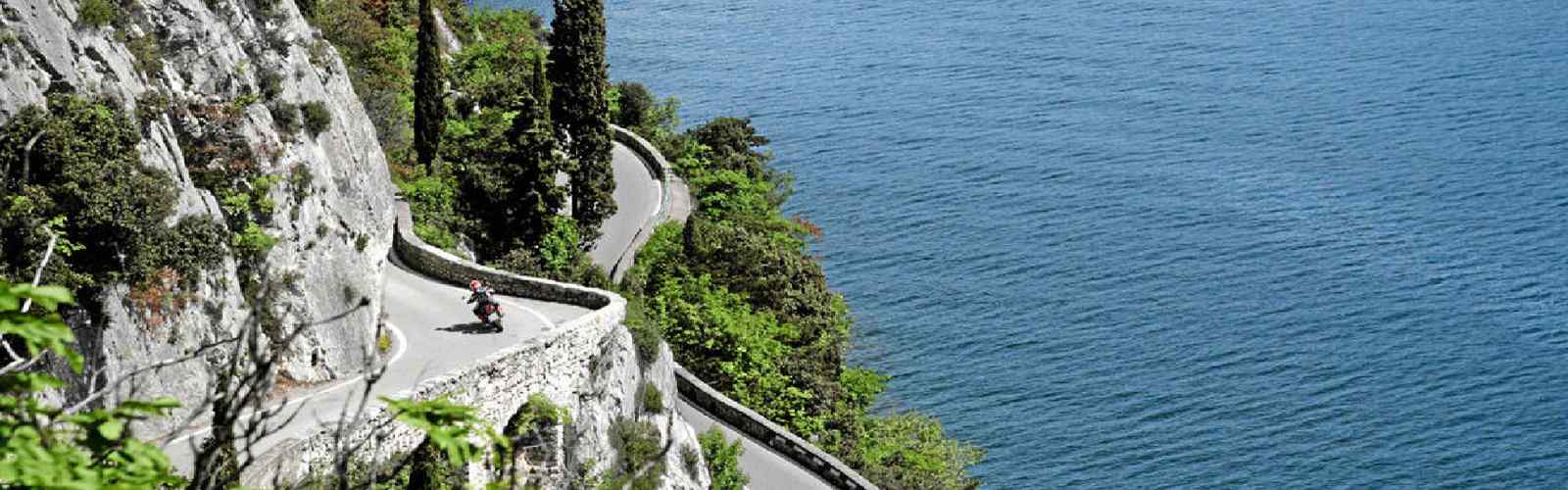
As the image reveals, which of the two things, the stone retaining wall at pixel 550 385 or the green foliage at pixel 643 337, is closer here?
the stone retaining wall at pixel 550 385

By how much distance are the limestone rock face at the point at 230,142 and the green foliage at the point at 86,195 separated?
49 cm

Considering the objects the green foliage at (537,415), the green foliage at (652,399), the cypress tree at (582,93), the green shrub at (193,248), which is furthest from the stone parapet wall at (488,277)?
the cypress tree at (582,93)

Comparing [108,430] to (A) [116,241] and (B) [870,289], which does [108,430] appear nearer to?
(A) [116,241]

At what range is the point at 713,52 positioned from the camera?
116812 millimetres

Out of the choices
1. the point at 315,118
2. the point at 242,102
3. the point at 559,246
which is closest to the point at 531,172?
the point at 559,246

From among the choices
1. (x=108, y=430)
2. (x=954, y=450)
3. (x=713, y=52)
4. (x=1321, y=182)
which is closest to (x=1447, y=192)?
Result: (x=1321, y=182)

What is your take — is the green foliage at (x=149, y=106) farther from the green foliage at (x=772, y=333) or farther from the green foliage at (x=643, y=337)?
the green foliage at (x=772, y=333)

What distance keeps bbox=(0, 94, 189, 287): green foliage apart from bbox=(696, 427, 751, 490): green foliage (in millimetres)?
18947

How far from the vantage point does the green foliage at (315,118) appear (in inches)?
1639

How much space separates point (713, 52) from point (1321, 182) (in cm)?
4227

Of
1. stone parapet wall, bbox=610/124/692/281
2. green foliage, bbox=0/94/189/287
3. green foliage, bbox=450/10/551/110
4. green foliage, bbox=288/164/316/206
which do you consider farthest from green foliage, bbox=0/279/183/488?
stone parapet wall, bbox=610/124/692/281

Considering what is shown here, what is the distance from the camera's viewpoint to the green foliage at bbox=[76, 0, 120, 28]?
34594 millimetres

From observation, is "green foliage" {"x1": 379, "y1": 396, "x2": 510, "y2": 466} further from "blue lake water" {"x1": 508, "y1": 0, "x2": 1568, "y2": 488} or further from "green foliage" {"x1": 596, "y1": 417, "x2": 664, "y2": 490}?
"blue lake water" {"x1": 508, "y1": 0, "x2": 1568, "y2": 488}

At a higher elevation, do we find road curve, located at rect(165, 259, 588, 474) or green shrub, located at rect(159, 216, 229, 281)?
green shrub, located at rect(159, 216, 229, 281)
